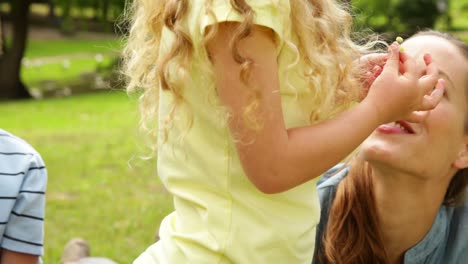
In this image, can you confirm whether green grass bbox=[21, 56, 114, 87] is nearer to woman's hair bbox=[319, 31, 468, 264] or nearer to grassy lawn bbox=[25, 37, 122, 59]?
grassy lawn bbox=[25, 37, 122, 59]

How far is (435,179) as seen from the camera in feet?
9.45

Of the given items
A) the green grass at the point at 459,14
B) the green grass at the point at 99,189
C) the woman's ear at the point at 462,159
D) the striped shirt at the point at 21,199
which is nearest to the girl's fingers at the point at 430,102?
the woman's ear at the point at 462,159

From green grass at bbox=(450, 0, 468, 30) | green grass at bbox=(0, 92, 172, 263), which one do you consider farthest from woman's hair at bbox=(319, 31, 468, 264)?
green grass at bbox=(450, 0, 468, 30)

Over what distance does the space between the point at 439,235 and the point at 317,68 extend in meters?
1.29

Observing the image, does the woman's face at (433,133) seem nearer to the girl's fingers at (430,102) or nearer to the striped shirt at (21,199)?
the girl's fingers at (430,102)

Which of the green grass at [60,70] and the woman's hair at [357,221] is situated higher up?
the woman's hair at [357,221]

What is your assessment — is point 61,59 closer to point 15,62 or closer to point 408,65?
point 15,62

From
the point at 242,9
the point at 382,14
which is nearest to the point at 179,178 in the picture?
the point at 242,9

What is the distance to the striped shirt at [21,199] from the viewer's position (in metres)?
2.60

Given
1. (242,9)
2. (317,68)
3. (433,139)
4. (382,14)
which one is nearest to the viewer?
(242,9)

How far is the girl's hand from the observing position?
1.89m

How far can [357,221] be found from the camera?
2967 mm

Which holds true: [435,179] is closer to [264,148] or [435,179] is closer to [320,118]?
[320,118]

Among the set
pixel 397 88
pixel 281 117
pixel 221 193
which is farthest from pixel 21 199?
pixel 397 88
